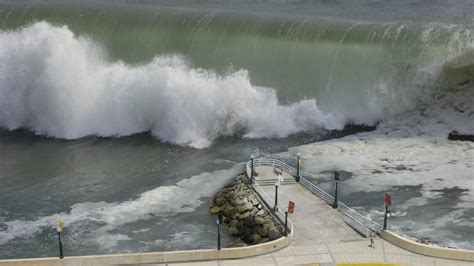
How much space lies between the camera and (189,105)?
148 feet

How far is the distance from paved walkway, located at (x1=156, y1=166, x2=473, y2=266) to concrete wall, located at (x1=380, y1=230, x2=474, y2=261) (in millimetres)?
189

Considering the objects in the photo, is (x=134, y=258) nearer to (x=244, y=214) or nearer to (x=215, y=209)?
(x=244, y=214)

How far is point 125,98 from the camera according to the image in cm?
4644

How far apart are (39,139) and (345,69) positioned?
20783mm

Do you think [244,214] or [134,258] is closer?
[134,258]

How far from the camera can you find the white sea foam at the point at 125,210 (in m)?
30.6

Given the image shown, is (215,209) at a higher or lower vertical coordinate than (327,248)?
lower

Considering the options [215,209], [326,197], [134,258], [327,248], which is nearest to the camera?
[134,258]

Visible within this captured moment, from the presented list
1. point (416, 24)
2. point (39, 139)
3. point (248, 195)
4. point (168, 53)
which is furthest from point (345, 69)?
point (39, 139)

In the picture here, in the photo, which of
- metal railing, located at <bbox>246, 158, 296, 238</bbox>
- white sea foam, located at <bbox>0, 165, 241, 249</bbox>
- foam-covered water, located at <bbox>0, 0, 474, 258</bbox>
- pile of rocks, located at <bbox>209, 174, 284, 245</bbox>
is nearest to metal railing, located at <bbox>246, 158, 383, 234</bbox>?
metal railing, located at <bbox>246, 158, 296, 238</bbox>

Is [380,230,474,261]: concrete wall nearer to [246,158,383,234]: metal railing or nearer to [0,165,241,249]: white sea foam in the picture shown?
[246,158,383,234]: metal railing

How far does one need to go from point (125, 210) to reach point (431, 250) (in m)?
14.3

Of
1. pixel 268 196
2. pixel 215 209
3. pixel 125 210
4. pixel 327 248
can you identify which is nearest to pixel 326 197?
pixel 268 196

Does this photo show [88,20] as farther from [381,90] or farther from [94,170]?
[381,90]
